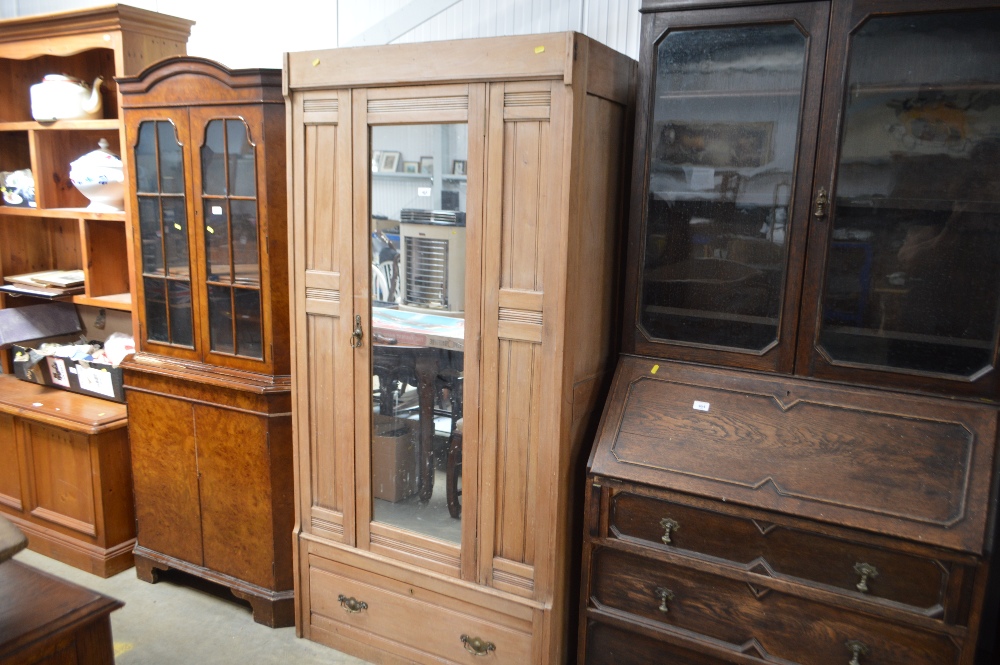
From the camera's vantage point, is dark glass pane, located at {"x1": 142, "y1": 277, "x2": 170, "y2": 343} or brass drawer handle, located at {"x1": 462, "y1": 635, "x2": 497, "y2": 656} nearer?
brass drawer handle, located at {"x1": 462, "y1": 635, "x2": 497, "y2": 656}

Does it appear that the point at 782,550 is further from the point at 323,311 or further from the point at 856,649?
the point at 323,311

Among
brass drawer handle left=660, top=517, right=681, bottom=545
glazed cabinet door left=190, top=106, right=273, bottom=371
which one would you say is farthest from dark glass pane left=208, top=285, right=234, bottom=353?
brass drawer handle left=660, top=517, right=681, bottom=545

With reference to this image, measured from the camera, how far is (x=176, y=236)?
2.65m

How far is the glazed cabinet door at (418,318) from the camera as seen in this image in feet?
6.79

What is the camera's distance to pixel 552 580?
208 cm

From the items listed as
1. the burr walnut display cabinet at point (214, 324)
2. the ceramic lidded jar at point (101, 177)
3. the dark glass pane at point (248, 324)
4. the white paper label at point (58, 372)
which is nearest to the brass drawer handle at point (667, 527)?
the burr walnut display cabinet at point (214, 324)

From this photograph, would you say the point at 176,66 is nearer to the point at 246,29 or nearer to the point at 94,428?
the point at 246,29

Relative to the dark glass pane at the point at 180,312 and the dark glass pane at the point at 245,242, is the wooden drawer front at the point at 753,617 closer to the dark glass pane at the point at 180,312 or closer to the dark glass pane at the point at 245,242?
the dark glass pane at the point at 245,242

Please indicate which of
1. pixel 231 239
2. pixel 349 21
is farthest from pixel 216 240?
pixel 349 21

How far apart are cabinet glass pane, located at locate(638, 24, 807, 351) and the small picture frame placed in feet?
2.39

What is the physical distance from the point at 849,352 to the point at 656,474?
1.89 feet

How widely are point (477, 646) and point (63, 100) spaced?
2704 mm

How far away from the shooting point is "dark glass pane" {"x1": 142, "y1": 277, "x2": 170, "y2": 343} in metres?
2.72

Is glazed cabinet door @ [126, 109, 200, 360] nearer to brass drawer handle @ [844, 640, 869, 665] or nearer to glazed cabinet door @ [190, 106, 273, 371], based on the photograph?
glazed cabinet door @ [190, 106, 273, 371]
